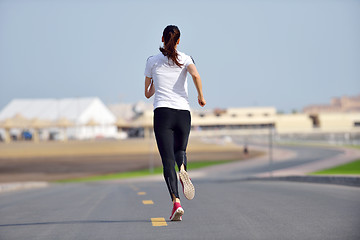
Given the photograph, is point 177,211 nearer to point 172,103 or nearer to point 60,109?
point 172,103

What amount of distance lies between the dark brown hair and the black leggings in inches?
23.5

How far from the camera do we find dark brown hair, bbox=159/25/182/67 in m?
6.68

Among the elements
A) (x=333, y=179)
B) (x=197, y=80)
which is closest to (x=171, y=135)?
(x=197, y=80)

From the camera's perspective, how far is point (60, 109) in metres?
148

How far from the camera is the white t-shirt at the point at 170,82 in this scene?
6.73m

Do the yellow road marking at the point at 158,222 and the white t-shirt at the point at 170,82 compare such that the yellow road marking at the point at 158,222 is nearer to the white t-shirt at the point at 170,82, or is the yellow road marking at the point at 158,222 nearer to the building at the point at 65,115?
the white t-shirt at the point at 170,82

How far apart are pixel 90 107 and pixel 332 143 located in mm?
74641

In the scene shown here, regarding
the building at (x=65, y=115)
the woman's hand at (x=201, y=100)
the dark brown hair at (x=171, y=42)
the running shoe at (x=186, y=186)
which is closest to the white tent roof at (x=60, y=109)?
the building at (x=65, y=115)

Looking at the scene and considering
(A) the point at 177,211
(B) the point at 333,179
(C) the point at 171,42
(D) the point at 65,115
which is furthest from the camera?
(D) the point at 65,115

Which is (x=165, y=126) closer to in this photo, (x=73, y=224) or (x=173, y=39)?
(x=173, y=39)

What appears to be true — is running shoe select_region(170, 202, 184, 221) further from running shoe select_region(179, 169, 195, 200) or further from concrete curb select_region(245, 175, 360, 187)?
concrete curb select_region(245, 175, 360, 187)

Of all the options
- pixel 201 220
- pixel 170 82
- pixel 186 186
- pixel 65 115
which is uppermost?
pixel 170 82

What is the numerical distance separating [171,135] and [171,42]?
1.08 meters

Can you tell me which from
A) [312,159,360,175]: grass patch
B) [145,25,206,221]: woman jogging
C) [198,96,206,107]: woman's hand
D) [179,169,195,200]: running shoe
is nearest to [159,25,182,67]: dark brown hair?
[145,25,206,221]: woman jogging
